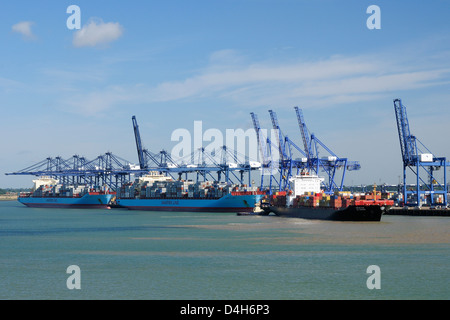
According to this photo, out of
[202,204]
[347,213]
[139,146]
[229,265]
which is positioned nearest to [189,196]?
[202,204]

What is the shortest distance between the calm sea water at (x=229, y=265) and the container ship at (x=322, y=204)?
630 inches

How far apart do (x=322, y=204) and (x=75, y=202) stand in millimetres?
95403

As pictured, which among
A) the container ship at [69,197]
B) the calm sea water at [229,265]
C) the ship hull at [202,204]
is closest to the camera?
the calm sea water at [229,265]

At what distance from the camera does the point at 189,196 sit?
131 meters

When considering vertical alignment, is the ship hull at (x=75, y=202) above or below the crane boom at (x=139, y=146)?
below

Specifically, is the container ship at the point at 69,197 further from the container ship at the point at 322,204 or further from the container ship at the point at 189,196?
the container ship at the point at 322,204

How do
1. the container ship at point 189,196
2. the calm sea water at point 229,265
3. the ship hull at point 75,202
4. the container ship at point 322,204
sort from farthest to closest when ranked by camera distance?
the ship hull at point 75,202 → the container ship at point 189,196 → the container ship at point 322,204 → the calm sea water at point 229,265

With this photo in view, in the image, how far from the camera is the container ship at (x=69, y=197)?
156 metres

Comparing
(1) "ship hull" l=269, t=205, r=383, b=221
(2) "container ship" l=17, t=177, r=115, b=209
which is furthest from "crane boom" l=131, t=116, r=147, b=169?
(1) "ship hull" l=269, t=205, r=383, b=221

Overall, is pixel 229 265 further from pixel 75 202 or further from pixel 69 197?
pixel 69 197

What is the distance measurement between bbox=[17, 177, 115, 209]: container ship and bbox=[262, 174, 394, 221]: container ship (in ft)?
207

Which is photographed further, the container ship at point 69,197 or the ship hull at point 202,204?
the container ship at point 69,197

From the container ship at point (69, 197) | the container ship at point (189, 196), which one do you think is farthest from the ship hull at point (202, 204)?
the container ship at point (69, 197)
